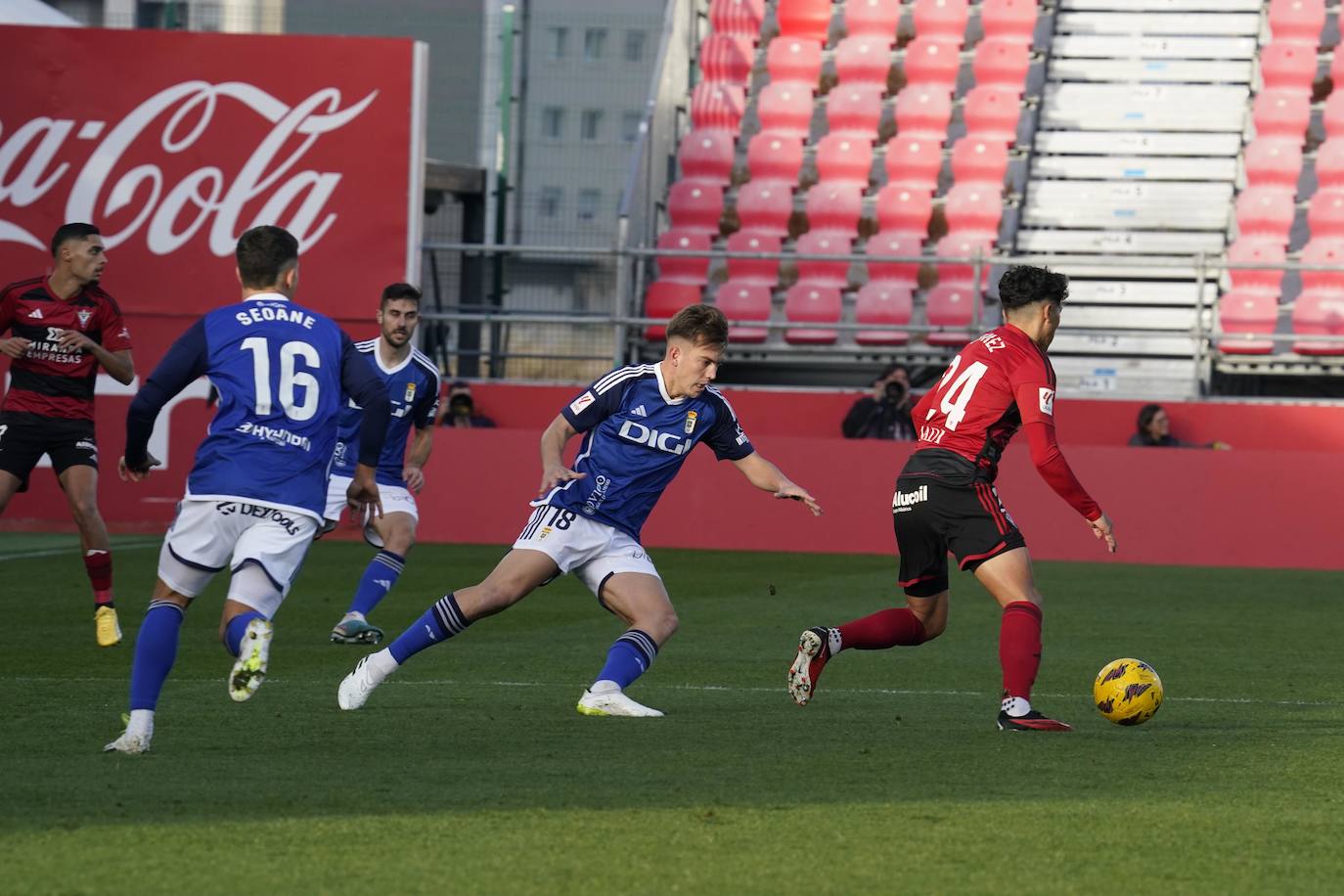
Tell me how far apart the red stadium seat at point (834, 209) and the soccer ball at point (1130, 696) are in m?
13.5

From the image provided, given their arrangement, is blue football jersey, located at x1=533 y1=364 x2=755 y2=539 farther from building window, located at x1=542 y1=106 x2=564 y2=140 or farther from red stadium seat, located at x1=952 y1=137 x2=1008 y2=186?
building window, located at x1=542 y1=106 x2=564 y2=140

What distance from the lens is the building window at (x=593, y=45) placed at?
21859mm

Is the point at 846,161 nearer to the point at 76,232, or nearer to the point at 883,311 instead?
the point at 883,311

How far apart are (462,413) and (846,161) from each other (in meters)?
5.69

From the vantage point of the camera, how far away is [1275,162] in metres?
20.2

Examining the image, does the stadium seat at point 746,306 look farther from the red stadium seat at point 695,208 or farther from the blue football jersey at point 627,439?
the blue football jersey at point 627,439

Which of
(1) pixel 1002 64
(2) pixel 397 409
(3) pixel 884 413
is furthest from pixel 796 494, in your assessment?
(1) pixel 1002 64

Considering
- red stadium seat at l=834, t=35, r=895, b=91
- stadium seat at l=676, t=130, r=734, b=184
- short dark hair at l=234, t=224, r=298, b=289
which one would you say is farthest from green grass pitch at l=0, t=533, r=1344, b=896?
red stadium seat at l=834, t=35, r=895, b=91

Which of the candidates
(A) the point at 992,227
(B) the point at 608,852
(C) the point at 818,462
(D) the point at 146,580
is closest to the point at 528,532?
(B) the point at 608,852

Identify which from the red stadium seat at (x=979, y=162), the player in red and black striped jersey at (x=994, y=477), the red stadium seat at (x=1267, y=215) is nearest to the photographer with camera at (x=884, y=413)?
the red stadium seat at (x=979, y=162)

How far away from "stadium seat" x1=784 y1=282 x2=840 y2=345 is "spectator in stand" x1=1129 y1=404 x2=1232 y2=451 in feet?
11.3

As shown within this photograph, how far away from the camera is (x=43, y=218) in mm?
18016

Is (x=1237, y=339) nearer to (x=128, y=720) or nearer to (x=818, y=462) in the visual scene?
(x=818, y=462)

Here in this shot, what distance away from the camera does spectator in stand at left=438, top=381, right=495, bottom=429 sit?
17734 mm
